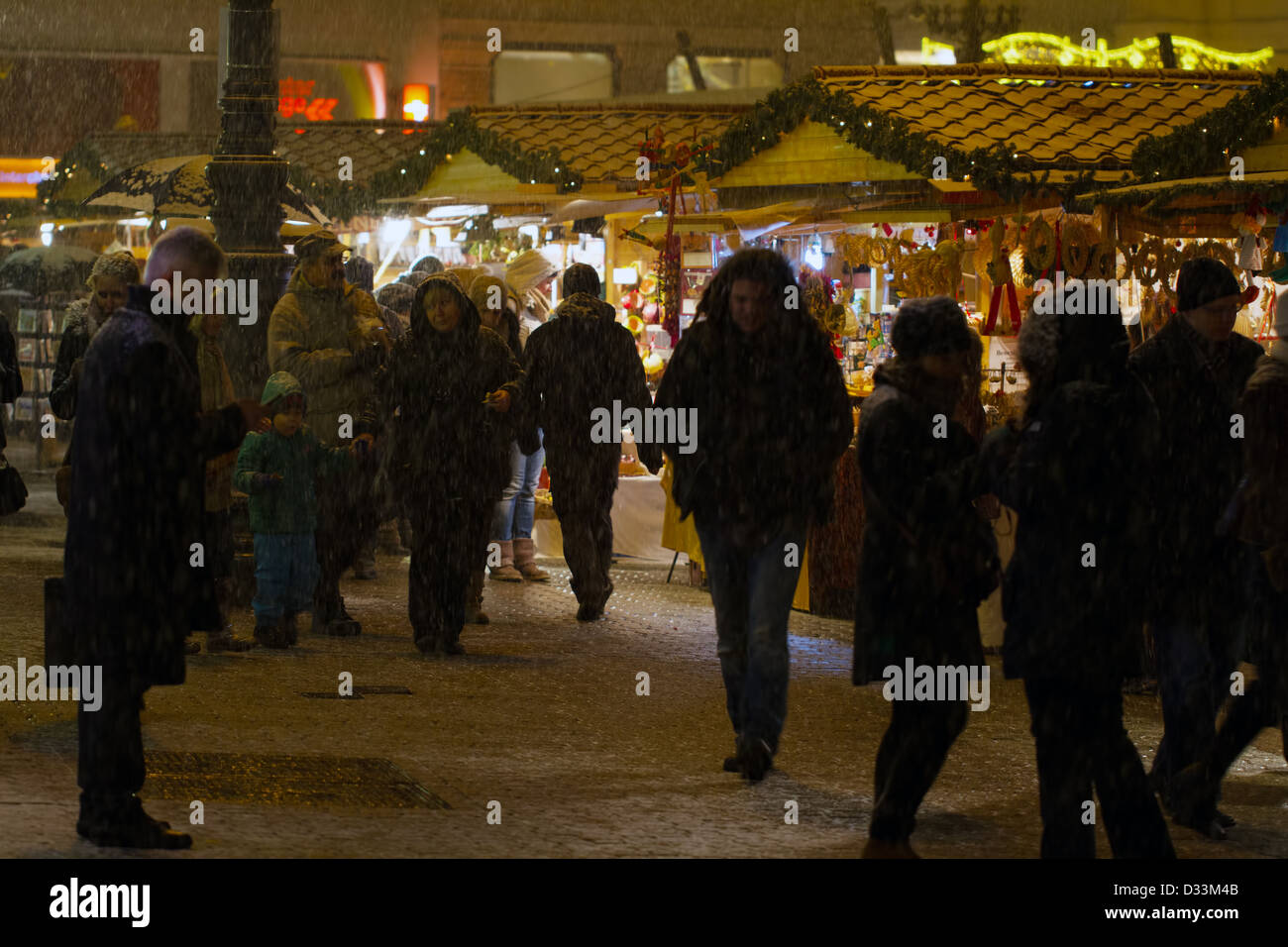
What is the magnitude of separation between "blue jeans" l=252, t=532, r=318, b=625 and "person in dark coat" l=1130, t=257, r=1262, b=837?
15.6ft

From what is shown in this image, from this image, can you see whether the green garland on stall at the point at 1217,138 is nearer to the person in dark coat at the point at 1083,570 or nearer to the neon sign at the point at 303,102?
the person in dark coat at the point at 1083,570

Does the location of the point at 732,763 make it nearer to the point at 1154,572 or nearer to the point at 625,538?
the point at 1154,572

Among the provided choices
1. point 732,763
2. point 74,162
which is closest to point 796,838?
point 732,763

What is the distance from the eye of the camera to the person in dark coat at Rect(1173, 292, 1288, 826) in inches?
251

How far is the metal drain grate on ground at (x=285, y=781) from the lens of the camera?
6.85 metres

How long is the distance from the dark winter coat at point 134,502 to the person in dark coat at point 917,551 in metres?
2.09

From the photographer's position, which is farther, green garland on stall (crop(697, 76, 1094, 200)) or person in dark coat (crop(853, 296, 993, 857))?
green garland on stall (crop(697, 76, 1094, 200))

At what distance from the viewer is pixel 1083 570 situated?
17.6 feet

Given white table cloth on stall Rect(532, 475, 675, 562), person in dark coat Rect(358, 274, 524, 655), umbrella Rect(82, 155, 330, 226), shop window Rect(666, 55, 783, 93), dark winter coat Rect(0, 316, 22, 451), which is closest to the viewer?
dark winter coat Rect(0, 316, 22, 451)

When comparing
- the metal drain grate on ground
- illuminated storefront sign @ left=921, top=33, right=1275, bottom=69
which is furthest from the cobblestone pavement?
illuminated storefront sign @ left=921, top=33, right=1275, bottom=69

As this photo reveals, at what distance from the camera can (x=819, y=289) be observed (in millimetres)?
13344

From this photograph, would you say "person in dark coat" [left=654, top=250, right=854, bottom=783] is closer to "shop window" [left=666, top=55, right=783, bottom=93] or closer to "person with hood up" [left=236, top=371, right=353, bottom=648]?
"person with hood up" [left=236, top=371, right=353, bottom=648]

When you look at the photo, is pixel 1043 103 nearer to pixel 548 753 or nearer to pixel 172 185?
pixel 172 185

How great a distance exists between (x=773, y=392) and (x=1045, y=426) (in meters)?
2.08
